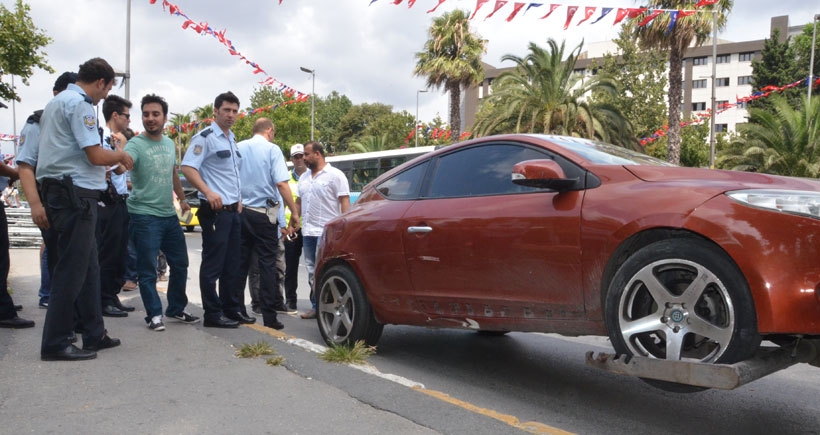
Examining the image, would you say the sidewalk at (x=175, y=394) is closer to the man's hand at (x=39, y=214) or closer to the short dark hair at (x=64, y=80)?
the man's hand at (x=39, y=214)

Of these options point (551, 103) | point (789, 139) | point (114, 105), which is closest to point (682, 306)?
point (114, 105)

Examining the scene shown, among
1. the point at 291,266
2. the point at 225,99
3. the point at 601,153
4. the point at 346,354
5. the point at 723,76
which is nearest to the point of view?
the point at 601,153

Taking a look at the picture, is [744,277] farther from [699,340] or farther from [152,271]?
[152,271]

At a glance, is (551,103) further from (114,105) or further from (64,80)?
(64,80)

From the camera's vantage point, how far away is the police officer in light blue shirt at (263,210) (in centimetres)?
589

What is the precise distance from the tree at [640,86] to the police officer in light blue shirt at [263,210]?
37.9 meters

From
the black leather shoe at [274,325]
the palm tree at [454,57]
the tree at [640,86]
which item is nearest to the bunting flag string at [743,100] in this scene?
the tree at [640,86]

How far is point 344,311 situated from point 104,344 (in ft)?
5.38

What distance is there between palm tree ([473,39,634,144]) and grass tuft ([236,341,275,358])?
65.4 ft

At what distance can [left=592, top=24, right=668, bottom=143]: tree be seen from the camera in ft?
137

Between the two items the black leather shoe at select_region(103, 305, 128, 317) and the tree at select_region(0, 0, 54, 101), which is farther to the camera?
the tree at select_region(0, 0, 54, 101)

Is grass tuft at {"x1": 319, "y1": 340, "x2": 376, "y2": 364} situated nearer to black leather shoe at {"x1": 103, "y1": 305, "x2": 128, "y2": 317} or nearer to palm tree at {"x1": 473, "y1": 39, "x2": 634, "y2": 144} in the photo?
black leather shoe at {"x1": 103, "y1": 305, "x2": 128, "y2": 317}

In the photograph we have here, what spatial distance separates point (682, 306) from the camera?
9.92ft

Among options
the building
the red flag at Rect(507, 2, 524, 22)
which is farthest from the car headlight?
the building
